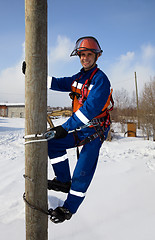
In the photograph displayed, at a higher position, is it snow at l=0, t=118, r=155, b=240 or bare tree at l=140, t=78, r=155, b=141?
bare tree at l=140, t=78, r=155, b=141

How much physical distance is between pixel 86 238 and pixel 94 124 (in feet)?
5.67

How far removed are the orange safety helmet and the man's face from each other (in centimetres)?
7

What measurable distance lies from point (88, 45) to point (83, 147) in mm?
1218

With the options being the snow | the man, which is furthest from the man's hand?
the snow

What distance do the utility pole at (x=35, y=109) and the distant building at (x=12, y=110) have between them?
171 ft

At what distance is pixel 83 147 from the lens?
2.12 metres

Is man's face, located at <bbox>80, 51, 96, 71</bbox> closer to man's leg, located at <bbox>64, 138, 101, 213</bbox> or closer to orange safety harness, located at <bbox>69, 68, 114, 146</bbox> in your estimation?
orange safety harness, located at <bbox>69, 68, 114, 146</bbox>

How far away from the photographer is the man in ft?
6.28

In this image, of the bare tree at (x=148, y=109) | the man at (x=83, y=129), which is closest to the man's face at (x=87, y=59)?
the man at (x=83, y=129)

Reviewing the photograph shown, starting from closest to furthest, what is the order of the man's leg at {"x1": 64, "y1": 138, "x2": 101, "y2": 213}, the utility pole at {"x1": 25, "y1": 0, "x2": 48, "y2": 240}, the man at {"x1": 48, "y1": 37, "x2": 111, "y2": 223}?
the utility pole at {"x1": 25, "y1": 0, "x2": 48, "y2": 240}
the man at {"x1": 48, "y1": 37, "x2": 111, "y2": 223}
the man's leg at {"x1": 64, "y1": 138, "x2": 101, "y2": 213}

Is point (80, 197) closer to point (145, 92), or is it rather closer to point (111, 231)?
point (111, 231)

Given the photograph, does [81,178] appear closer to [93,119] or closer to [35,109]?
Answer: [93,119]

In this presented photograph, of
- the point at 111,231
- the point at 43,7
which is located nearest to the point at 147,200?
the point at 111,231

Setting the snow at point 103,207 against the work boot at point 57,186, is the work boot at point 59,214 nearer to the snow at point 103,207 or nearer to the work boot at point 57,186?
the work boot at point 57,186
